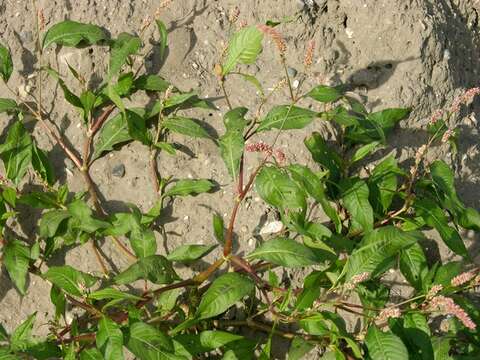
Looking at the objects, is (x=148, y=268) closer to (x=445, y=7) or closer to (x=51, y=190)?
(x=51, y=190)

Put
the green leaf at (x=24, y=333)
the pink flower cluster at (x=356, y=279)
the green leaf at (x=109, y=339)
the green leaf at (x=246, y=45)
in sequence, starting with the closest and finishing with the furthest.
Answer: the pink flower cluster at (x=356, y=279) < the green leaf at (x=109, y=339) < the green leaf at (x=24, y=333) < the green leaf at (x=246, y=45)

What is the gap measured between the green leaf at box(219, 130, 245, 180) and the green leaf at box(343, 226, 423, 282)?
652 mm

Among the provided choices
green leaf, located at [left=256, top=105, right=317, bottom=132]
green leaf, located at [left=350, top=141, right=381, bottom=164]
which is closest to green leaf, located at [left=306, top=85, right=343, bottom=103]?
green leaf, located at [left=256, top=105, right=317, bottom=132]

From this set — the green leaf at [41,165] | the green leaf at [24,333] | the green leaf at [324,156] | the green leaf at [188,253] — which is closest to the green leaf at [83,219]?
the green leaf at [41,165]

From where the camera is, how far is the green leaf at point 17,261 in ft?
10.9

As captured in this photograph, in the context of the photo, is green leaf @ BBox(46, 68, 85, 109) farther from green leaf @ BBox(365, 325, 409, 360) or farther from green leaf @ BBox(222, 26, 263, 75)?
green leaf @ BBox(365, 325, 409, 360)

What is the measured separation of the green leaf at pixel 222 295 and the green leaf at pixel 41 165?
1.13 metres

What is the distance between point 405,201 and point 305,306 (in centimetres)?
85

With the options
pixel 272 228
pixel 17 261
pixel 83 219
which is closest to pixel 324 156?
pixel 272 228

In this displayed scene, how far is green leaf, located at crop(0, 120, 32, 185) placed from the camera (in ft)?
11.8

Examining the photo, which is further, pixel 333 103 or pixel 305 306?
pixel 333 103


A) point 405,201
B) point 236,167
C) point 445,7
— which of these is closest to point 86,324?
point 236,167

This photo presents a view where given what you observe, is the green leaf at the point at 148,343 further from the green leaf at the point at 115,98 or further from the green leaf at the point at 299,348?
the green leaf at the point at 115,98

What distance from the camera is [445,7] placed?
4496 mm
